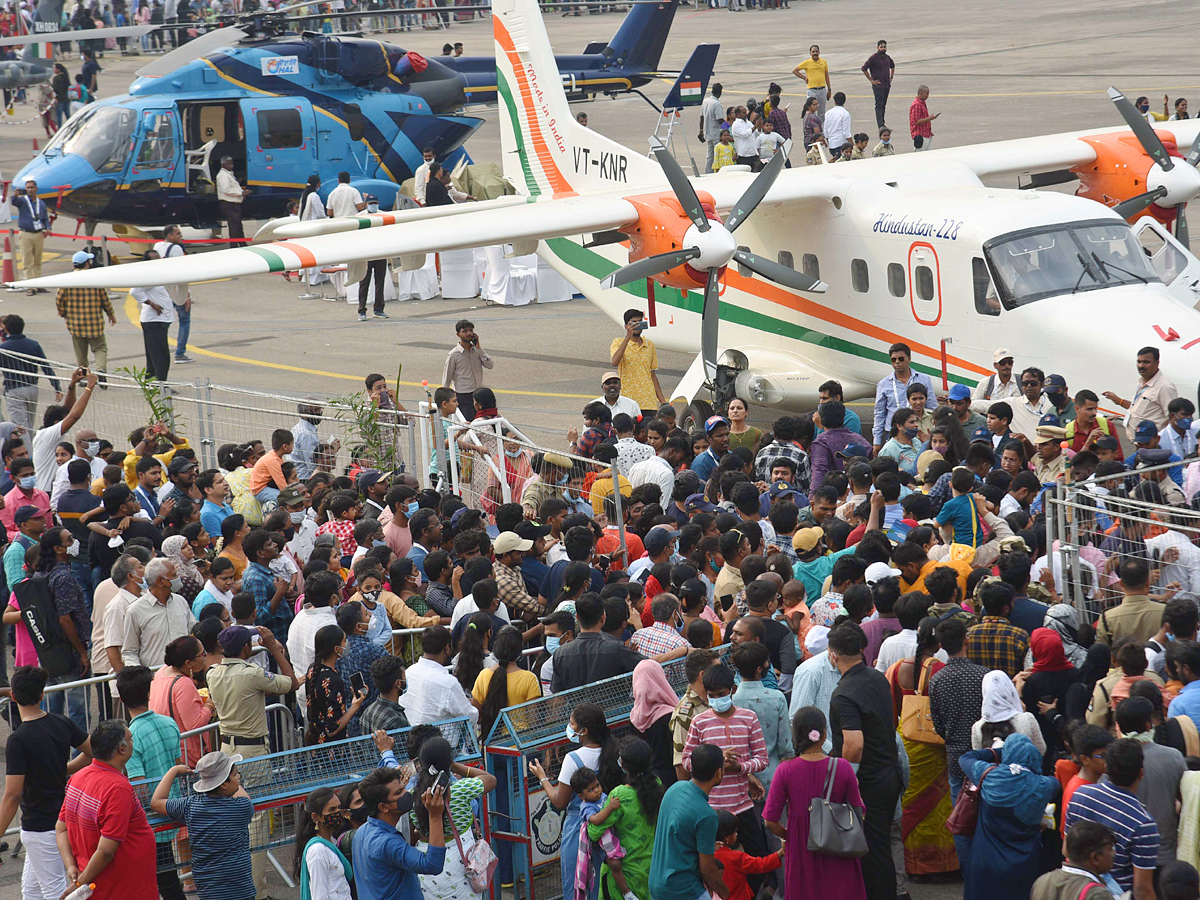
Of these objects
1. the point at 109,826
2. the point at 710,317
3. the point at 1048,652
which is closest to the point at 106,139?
the point at 710,317

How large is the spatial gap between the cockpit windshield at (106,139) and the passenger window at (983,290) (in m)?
17.4

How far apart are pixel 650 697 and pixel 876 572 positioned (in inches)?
82.6

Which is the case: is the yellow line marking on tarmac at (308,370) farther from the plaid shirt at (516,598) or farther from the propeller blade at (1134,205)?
the plaid shirt at (516,598)

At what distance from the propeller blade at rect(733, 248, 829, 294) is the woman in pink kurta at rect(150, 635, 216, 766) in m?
8.90

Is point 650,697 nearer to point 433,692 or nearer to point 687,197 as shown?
point 433,692

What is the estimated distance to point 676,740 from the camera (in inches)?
292

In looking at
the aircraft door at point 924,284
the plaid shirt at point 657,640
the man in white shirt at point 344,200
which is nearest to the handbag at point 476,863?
the plaid shirt at point 657,640

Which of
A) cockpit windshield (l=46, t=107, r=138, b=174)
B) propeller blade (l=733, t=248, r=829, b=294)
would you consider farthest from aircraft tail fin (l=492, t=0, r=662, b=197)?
cockpit windshield (l=46, t=107, r=138, b=174)

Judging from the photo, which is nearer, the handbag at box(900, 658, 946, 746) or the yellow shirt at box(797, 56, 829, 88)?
the handbag at box(900, 658, 946, 746)

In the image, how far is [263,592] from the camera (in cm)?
981

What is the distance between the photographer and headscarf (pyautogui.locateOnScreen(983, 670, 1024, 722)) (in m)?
7.25

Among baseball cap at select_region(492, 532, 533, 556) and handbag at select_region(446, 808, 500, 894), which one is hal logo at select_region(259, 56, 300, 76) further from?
handbag at select_region(446, 808, 500, 894)

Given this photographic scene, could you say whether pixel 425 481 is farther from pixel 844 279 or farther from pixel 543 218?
pixel 844 279

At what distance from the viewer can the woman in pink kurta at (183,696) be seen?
318 inches
